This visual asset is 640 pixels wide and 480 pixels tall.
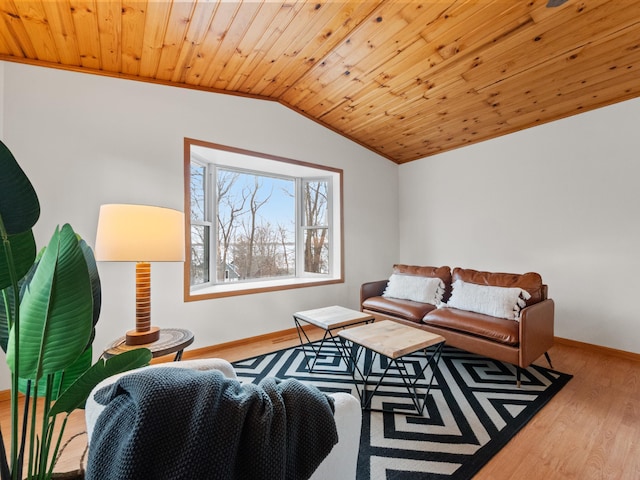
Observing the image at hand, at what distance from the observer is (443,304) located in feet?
9.95

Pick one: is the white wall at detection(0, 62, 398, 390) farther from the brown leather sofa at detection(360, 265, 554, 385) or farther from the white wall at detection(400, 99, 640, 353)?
the white wall at detection(400, 99, 640, 353)

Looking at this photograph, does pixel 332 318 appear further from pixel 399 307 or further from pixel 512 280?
pixel 512 280

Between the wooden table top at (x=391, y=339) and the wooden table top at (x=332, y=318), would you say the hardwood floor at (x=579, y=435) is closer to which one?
the wooden table top at (x=391, y=339)

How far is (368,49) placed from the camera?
7.74 ft

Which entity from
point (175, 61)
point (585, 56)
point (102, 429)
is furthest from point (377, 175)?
point (102, 429)

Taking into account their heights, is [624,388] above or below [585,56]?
below

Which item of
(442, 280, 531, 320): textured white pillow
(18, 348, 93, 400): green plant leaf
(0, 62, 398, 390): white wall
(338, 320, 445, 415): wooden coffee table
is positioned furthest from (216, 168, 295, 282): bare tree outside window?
(18, 348, 93, 400): green plant leaf

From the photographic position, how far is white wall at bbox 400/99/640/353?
2.68 m

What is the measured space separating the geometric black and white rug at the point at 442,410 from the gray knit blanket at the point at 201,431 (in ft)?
3.05

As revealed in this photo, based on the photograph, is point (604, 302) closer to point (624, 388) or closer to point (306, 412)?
point (624, 388)

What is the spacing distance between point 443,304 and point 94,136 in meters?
3.49

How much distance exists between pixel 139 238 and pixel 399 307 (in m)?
2.39

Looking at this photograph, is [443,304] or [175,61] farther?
[443,304]

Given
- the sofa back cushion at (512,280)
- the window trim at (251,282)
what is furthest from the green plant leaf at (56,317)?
the sofa back cushion at (512,280)
